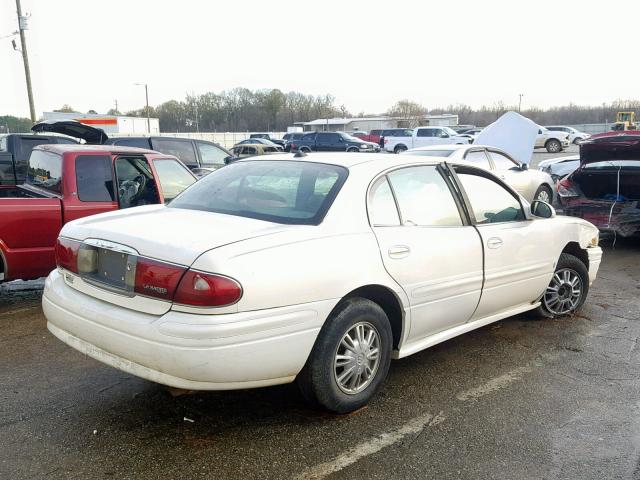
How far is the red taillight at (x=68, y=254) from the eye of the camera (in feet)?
10.6

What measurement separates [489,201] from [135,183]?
3.89 metres

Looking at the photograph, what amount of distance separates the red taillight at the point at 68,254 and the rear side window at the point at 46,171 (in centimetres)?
235

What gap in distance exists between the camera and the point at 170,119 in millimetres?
94062

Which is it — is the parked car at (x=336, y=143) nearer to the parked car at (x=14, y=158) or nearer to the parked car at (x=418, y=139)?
the parked car at (x=418, y=139)

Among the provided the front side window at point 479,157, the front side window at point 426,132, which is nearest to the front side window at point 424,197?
the front side window at point 479,157

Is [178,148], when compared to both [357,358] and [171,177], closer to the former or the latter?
[171,177]

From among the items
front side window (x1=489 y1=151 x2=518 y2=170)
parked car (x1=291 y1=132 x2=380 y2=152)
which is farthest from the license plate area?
parked car (x1=291 y1=132 x2=380 y2=152)

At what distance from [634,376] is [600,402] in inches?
23.8

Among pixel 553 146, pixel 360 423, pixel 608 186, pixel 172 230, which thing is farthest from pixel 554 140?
pixel 172 230

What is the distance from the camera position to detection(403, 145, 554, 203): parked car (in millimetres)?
9523

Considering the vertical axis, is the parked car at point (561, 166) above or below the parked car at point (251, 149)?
above

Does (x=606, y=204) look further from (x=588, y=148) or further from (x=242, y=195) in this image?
(x=242, y=195)

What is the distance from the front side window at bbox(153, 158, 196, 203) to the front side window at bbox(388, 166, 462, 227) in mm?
3388

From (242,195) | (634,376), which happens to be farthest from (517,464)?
(242,195)
